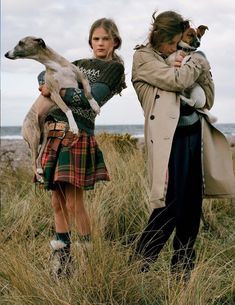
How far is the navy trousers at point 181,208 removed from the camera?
383 centimetres

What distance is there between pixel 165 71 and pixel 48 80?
0.74 metres

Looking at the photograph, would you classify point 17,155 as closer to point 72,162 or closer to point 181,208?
point 72,162

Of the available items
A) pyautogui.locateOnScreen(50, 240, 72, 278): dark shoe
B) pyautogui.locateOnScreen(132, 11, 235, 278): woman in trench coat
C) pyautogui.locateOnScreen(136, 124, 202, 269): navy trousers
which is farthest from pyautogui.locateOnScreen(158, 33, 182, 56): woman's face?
pyautogui.locateOnScreen(50, 240, 72, 278): dark shoe

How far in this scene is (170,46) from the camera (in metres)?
3.90

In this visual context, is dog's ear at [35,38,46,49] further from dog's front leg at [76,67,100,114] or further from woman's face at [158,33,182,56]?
woman's face at [158,33,182,56]

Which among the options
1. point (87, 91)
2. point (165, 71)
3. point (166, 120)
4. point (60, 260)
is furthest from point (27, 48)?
point (60, 260)

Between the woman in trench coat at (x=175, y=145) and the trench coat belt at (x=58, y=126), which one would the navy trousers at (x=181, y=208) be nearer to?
the woman in trench coat at (x=175, y=145)

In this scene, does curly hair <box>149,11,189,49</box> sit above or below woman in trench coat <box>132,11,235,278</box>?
above

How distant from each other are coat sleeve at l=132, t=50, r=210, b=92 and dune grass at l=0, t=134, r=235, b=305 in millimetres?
1021

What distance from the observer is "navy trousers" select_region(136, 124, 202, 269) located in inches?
151

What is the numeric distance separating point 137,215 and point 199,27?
2.17 metres

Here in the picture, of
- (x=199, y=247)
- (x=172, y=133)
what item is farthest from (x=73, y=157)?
(x=199, y=247)

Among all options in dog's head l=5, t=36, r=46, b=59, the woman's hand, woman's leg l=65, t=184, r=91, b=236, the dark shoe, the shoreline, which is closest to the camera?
the dark shoe

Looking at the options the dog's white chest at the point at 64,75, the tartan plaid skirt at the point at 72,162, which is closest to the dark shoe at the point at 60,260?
the tartan plaid skirt at the point at 72,162
